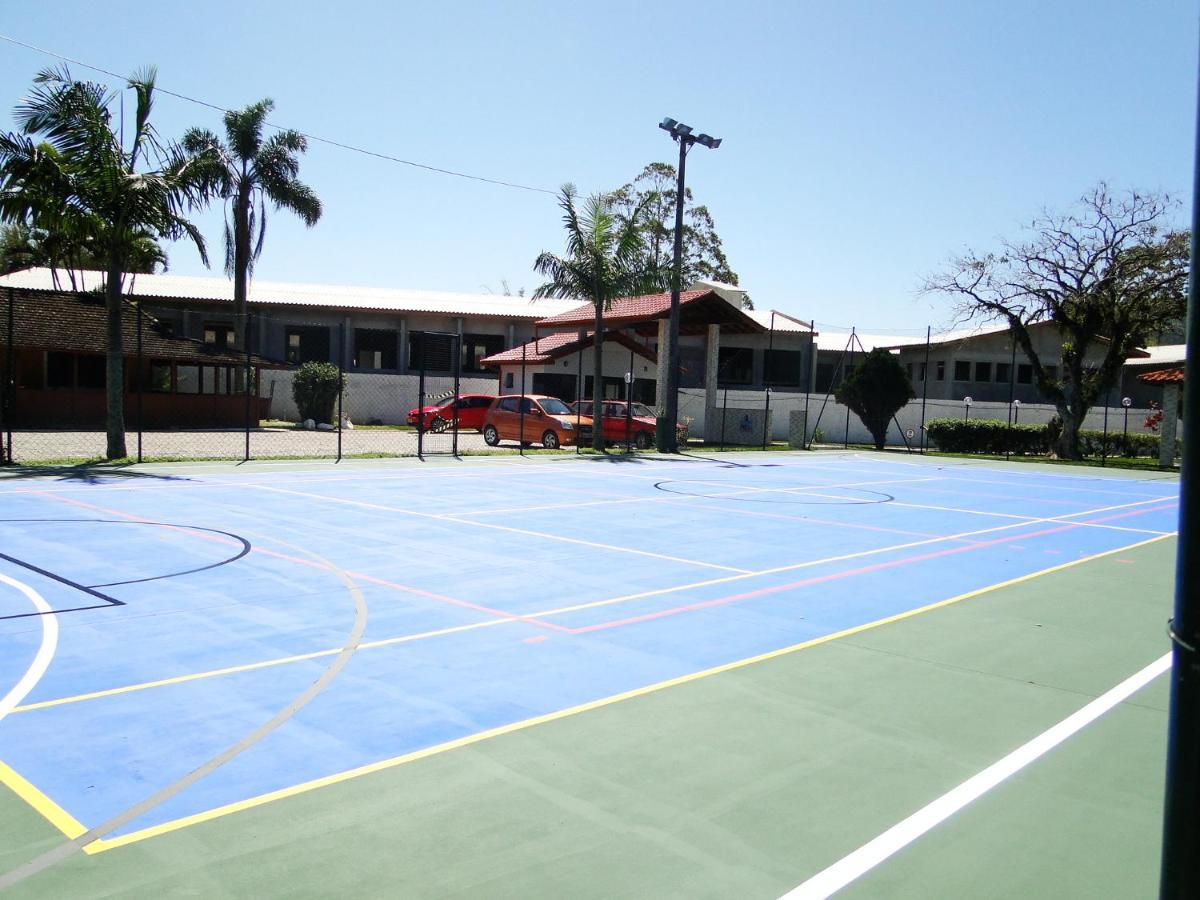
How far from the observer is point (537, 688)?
20.0 ft

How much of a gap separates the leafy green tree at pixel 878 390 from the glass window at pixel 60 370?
28771 millimetres

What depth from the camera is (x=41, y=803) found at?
4.27 m

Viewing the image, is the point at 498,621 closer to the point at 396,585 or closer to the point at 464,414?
the point at 396,585

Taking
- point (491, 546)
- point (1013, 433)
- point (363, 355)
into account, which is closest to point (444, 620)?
point (491, 546)

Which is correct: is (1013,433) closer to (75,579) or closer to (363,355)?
(363,355)

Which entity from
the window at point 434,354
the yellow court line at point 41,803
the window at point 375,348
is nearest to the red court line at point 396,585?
the yellow court line at point 41,803

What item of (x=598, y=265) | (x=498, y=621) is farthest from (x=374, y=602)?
(x=598, y=265)

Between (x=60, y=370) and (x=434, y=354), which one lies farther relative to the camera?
(x=434, y=354)

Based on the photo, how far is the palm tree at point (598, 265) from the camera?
2950cm

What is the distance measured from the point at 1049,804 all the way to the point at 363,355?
46917 mm

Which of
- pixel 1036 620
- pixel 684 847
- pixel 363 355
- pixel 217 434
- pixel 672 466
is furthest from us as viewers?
pixel 363 355

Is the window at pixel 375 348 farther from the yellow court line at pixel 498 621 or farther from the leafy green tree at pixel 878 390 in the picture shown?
the yellow court line at pixel 498 621

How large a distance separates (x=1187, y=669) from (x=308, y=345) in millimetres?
49369

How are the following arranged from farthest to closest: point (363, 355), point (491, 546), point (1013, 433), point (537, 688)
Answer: point (363, 355)
point (1013, 433)
point (491, 546)
point (537, 688)
